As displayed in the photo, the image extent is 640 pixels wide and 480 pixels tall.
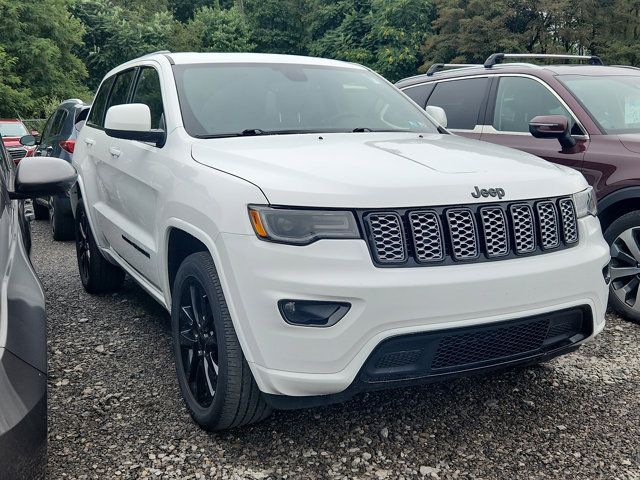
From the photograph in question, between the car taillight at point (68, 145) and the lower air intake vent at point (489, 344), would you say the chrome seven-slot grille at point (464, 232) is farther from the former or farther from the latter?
the car taillight at point (68, 145)

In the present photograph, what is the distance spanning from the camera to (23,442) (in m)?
1.69

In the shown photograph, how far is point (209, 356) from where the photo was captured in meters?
2.79

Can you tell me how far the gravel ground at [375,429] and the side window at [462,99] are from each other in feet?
8.04

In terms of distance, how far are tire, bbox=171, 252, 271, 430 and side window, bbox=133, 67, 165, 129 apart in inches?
40.9

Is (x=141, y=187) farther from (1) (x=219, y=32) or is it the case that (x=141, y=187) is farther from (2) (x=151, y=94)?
(1) (x=219, y=32)

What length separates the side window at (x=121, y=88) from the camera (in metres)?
4.41

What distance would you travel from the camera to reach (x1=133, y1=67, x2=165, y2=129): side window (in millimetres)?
3568

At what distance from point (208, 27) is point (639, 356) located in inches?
1674

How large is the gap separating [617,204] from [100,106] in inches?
151

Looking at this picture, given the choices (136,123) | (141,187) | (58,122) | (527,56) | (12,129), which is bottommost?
(12,129)

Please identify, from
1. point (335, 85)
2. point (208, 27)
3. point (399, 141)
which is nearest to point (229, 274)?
point (399, 141)

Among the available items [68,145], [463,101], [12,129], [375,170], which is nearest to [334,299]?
[375,170]

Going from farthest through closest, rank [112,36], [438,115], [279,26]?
1. [279,26]
2. [112,36]
3. [438,115]

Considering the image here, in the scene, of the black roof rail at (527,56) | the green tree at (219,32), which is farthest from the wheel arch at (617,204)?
→ the green tree at (219,32)
